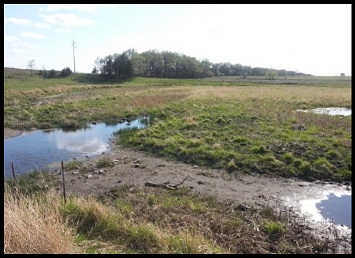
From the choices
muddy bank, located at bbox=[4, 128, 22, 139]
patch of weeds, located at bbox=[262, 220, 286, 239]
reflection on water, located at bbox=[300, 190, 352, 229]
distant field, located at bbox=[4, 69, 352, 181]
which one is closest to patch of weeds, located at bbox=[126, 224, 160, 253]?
patch of weeds, located at bbox=[262, 220, 286, 239]

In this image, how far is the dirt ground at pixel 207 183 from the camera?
971cm

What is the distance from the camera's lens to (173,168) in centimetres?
1277

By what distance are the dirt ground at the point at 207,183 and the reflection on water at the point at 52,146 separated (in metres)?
2.44

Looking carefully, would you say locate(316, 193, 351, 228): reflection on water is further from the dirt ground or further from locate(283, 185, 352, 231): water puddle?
the dirt ground

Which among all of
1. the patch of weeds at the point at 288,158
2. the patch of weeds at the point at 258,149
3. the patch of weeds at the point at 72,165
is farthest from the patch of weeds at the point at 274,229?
the patch of weeds at the point at 72,165

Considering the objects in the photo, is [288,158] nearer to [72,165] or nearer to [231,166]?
[231,166]

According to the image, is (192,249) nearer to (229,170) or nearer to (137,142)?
(229,170)

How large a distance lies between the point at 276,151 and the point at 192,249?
9.40m

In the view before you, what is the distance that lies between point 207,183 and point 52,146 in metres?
10.4

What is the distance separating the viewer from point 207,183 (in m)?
11.0

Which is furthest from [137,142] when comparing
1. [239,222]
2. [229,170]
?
[239,222]

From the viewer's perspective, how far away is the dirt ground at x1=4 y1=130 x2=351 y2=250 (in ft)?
31.9

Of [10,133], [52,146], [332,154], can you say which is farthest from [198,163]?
[10,133]

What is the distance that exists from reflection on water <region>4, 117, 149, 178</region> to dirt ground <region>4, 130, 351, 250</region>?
244 centimetres
